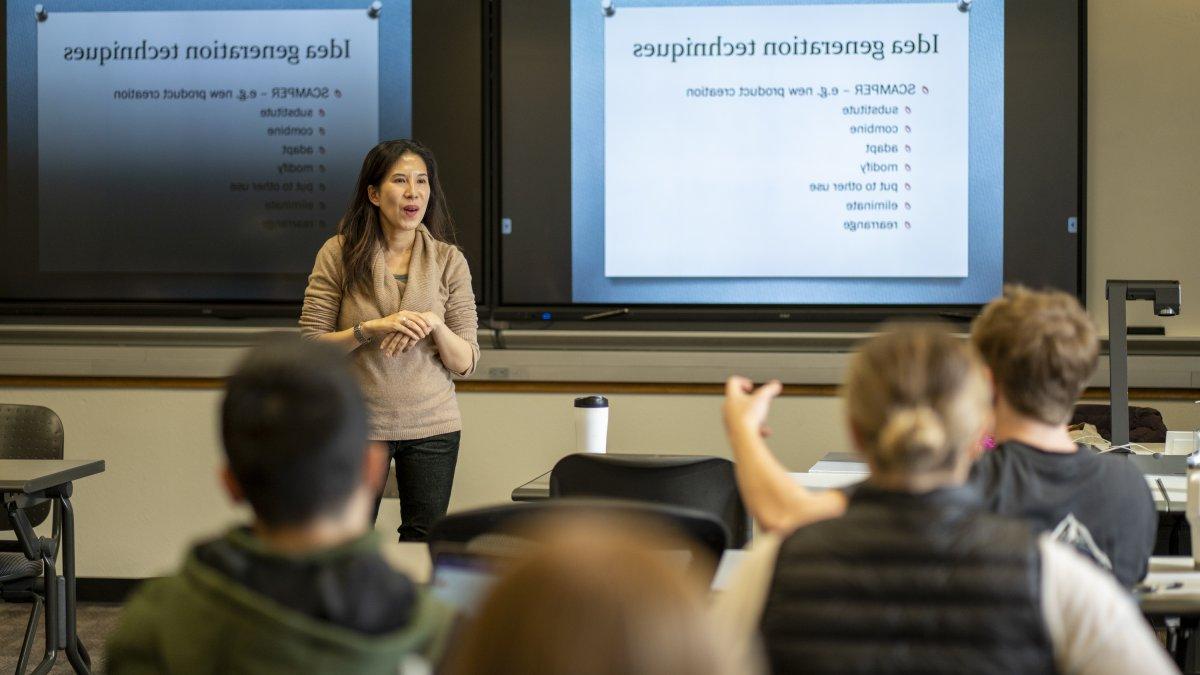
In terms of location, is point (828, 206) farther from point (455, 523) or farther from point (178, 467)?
point (455, 523)

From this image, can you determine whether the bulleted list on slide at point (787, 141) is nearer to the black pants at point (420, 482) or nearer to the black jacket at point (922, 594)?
the black pants at point (420, 482)

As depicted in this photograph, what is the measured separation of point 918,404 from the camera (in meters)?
1.34

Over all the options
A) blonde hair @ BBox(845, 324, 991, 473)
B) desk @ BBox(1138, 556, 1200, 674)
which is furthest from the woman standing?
blonde hair @ BBox(845, 324, 991, 473)

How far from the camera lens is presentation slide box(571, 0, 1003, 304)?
4.45 metres

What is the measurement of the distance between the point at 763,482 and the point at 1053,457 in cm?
46

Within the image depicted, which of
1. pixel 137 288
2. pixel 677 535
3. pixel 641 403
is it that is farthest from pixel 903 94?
pixel 677 535

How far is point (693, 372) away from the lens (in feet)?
14.9

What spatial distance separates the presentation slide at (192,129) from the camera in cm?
468

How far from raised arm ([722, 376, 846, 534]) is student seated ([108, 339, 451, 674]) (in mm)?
599

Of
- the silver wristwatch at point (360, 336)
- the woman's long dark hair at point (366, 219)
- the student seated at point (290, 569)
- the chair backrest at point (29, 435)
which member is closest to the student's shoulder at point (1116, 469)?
the student seated at point (290, 569)

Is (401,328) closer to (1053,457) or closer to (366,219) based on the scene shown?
(366,219)

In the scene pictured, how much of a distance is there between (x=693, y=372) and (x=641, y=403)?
0.22 meters

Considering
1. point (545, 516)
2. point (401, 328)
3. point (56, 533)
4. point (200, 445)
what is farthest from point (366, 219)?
point (545, 516)

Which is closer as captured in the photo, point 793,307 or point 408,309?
point 408,309
